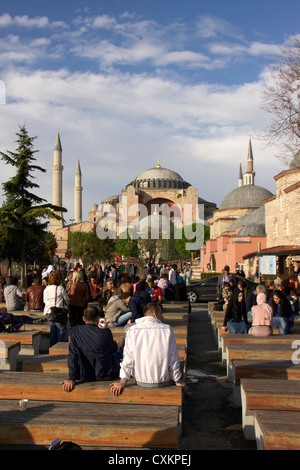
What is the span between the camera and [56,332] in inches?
324

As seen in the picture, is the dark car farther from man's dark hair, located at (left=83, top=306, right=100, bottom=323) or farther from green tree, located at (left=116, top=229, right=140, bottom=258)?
green tree, located at (left=116, top=229, right=140, bottom=258)

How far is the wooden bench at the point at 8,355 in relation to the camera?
6.10m

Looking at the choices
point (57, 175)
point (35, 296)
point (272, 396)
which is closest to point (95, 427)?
point (272, 396)

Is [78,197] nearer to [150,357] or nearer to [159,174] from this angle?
[159,174]

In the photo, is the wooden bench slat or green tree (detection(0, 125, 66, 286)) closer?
the wooden bench slat

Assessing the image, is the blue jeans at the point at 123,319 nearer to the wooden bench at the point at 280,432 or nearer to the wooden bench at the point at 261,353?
the wooden bench at the point at 261,353

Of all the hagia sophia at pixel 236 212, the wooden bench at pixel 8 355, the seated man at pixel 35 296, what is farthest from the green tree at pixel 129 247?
the wooden bench at pixel 8 355

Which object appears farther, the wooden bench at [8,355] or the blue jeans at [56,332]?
the blue jeans at [56,332]

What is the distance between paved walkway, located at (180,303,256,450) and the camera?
4.57 m

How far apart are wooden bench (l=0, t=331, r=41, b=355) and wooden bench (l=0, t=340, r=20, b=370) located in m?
0.81

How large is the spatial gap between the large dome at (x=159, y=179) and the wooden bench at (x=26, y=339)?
9403 centimetres

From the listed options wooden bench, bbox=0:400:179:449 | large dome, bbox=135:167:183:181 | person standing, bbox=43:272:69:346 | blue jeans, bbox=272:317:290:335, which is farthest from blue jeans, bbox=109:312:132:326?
large dome, bbox=135:167:183:181

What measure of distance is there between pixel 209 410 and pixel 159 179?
324ft
